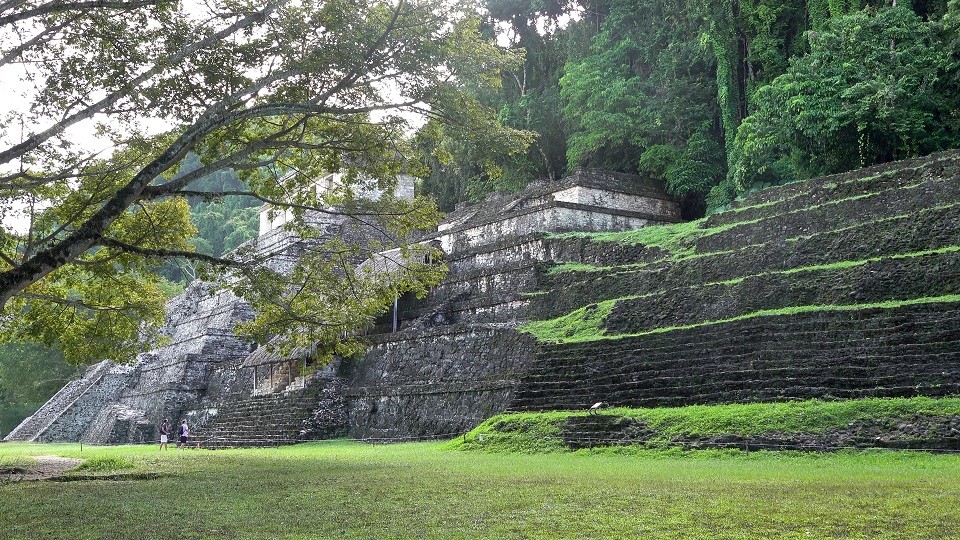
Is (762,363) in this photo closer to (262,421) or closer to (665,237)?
(665,237)

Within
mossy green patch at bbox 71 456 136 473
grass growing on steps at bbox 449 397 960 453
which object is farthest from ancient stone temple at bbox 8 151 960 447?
mossy green patch at bbox 71 456 136 473

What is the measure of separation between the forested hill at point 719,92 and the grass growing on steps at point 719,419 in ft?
11.4

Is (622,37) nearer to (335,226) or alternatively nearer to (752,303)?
(335,226)

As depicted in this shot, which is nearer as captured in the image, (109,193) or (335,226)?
(109,193)

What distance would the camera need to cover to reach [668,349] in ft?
45.1

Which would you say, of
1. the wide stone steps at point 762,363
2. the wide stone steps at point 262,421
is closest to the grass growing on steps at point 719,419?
Answer: the wide stone steps at point 762,363

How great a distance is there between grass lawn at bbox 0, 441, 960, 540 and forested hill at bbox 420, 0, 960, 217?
4.11 m

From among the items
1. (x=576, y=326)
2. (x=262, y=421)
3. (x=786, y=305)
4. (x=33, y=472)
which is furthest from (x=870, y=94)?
(x=33, y=472)

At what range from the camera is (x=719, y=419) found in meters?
11.3

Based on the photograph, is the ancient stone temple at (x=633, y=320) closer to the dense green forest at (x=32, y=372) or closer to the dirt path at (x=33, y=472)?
the dirt path at (x=33, y=472)

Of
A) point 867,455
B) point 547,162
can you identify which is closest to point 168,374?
point 547,162

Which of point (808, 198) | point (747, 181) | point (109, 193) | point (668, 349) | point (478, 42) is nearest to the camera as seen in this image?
point (478, 42)

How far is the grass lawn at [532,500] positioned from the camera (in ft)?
18.3

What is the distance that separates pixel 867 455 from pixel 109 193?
358 inches
